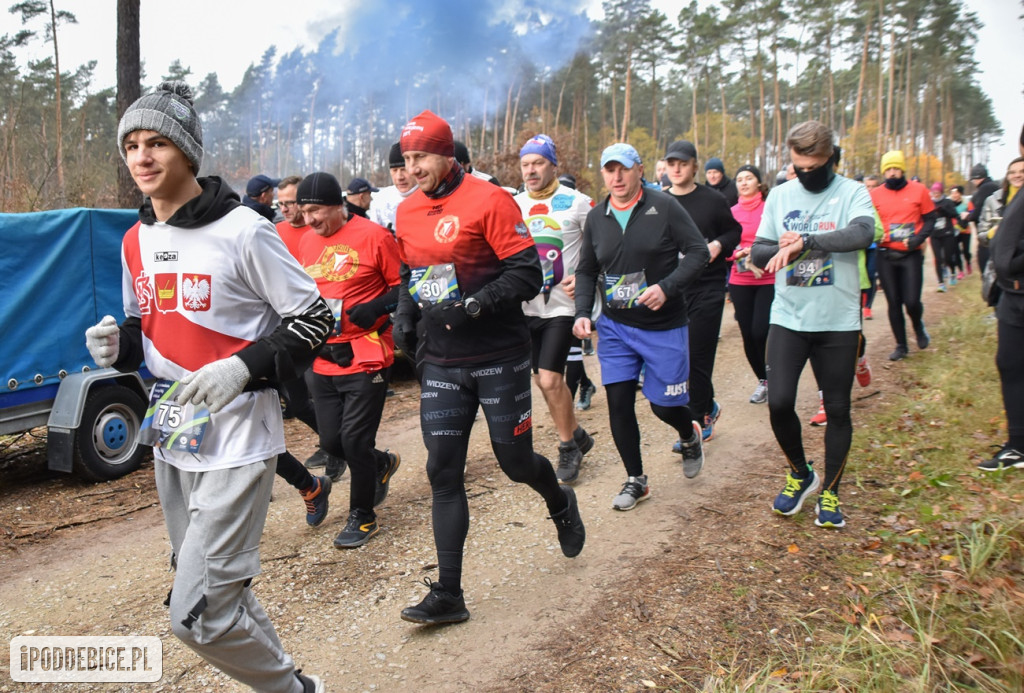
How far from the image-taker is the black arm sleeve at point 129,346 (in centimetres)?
298

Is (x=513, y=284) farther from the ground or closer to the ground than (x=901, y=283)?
farther from the ground

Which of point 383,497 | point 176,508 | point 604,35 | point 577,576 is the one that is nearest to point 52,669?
point 176,508

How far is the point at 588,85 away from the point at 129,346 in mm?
49097

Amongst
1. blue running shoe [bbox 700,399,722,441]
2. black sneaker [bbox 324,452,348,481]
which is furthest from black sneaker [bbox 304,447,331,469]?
blue running shoe [bbox 700,399,722,441]

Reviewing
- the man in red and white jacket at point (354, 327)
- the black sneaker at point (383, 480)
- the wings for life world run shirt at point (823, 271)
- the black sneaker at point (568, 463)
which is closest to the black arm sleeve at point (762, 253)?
the wings for life world run shirt at point (823, 271)

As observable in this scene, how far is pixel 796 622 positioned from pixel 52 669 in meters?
3.58

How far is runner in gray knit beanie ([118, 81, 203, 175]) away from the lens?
2752mm

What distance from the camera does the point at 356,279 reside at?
204 inches

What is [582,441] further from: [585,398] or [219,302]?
[219,302]

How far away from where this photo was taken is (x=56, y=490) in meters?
6.46

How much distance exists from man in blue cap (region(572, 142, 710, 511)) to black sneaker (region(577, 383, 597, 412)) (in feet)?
9.72

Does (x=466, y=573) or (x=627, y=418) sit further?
(x=627, y=418)

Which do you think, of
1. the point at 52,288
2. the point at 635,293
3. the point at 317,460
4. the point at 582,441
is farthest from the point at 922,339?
the point at 52,288

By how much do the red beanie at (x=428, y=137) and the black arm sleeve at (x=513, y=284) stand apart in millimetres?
620
